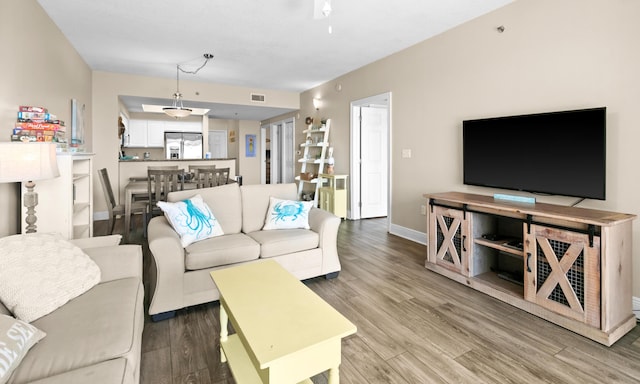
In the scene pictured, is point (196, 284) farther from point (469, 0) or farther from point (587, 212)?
point (469, 0)

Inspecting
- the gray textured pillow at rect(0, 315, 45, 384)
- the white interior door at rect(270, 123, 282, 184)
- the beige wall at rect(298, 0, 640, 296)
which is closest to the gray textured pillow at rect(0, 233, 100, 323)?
the gray textured pillow at rect(0, 315, 45, 384)

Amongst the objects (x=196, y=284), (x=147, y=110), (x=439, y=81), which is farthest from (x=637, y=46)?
(x=147, y=110)

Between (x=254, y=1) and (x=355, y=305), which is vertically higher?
(x=254, y=1)

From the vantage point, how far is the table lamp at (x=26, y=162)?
1.93 metres

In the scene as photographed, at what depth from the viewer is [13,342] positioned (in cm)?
113

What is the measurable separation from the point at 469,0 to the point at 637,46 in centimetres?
138

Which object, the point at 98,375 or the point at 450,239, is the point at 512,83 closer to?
the point at 450,239

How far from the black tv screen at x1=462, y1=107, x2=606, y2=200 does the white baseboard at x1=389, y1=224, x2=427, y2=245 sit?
1.06m

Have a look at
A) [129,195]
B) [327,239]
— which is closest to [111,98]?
[129,195]

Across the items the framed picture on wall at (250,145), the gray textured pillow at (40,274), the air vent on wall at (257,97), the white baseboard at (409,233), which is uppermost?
the air vent on wall at (257,97)

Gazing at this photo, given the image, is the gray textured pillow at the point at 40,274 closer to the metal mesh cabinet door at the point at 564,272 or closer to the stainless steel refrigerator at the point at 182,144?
the metal mesh cabinet door at the point at 564,272

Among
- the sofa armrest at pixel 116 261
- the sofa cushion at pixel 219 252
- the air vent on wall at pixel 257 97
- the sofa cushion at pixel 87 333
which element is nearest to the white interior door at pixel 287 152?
the air vent on wall at pixel 257 97

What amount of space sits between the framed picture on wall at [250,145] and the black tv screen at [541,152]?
26.9 ft

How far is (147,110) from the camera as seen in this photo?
8797mm
